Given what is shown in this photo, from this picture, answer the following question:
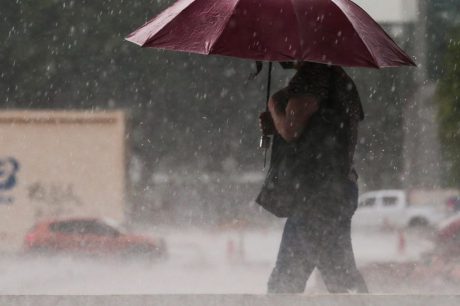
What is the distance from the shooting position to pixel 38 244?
12.7m

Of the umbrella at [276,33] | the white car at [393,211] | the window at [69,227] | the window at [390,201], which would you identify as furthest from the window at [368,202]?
the umbrella at [276,33]

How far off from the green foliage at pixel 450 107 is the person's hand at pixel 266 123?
968 centimetres

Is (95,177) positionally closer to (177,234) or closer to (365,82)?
(177,234)

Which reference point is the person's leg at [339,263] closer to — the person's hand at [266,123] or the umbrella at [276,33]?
the person's hand at [266,123]

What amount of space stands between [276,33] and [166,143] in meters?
11.0

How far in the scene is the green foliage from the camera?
13.2 m

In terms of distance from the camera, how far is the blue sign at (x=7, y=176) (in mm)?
13606

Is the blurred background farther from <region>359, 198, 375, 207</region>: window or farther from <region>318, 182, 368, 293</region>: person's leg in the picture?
<region>318, 182, 368, 293</region>: person's leg

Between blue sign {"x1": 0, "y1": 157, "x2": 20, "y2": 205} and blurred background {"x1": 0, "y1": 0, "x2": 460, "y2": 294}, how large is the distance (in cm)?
2

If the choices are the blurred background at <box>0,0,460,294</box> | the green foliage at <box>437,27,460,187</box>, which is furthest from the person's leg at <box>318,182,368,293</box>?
the green foliage at <box>437,27,460,187</box>

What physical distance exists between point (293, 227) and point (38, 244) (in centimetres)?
956

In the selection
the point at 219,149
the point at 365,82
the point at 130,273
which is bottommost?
the point at 130,273

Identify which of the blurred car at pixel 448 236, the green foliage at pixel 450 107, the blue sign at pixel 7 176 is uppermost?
the green foliage at pixel 450 107

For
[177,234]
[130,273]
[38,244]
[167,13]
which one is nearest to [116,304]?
[167,13]
